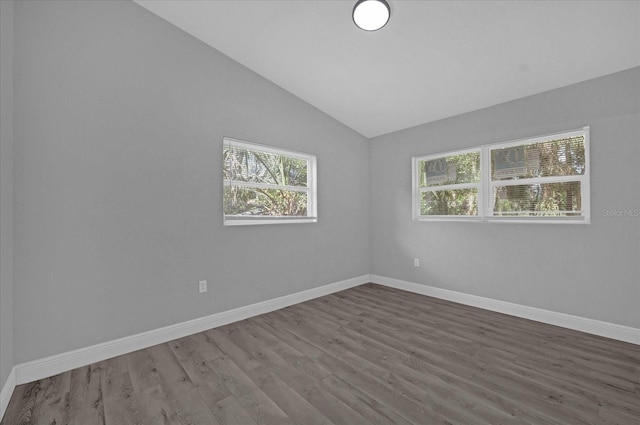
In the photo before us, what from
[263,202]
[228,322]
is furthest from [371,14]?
[228,322]

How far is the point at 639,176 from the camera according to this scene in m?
2.56

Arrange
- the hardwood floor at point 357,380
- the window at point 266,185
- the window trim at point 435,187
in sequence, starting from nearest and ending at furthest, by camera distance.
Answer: the hardwood floor at point 357,380 < the window at point 266,185 < the window trim at point 435,187

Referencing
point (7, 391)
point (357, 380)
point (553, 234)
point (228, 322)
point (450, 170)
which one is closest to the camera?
point (7, 391)

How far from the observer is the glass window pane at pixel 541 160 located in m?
2.96

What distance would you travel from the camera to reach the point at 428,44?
2.70 metres

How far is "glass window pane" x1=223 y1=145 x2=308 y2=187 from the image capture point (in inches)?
131

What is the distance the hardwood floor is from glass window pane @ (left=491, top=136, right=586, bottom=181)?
1.65 metres

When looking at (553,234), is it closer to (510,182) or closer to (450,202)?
(510,182)

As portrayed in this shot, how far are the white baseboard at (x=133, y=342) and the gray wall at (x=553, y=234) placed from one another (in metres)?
2.09

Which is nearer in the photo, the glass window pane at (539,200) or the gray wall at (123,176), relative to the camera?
the gray wall at (123,176)

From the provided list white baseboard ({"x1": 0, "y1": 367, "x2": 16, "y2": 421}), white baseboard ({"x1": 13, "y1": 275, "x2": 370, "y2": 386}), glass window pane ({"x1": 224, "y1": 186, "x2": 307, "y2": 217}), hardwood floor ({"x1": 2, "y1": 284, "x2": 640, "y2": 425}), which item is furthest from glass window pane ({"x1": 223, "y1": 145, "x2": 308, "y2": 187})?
white baseboard ({"x1": 0, "y1": 367, "x2": 16, "y2": 421})

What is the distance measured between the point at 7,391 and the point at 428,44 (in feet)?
13.8

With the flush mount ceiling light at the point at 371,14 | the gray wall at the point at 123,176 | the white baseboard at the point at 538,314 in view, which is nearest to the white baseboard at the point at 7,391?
the gray wall at the point at 123,176

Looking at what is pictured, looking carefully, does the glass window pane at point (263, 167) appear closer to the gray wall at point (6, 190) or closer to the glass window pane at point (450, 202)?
the gray wall at point (6, 190)
